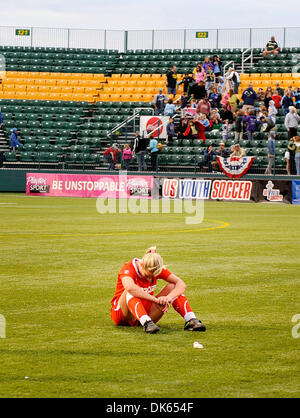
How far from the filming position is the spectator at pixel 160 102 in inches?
1652

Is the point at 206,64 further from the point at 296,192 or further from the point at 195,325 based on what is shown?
the point at 195,325

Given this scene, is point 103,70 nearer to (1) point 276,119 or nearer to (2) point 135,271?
(1) point 276,119

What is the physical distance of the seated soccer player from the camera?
8.58 meters

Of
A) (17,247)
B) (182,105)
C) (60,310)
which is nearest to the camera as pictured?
(60,310)

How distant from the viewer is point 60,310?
10.1m

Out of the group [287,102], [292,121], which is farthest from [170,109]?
[292,121]

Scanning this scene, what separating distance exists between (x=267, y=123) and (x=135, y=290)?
96.1 feet

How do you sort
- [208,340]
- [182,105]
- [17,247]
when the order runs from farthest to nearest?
[182,105] → [17,247] → [208,340]

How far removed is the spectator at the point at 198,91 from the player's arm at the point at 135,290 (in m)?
32.5

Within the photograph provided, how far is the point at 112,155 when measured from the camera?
4012 centimetres

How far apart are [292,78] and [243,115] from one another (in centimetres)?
806

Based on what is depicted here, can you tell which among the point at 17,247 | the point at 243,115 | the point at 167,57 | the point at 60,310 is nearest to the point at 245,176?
the point at 243,115

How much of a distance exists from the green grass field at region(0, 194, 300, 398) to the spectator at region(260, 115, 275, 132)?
17.1 metres

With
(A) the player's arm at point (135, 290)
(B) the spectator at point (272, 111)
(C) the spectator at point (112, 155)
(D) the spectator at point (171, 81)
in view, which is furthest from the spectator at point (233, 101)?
(A) the player's arm at point (135, 290)
